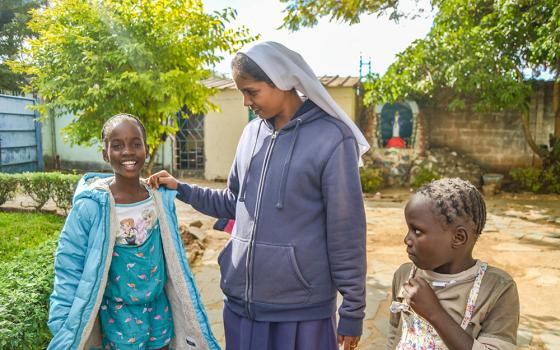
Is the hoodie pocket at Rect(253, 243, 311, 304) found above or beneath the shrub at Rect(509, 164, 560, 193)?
above

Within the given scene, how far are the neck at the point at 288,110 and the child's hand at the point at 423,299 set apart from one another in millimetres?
877

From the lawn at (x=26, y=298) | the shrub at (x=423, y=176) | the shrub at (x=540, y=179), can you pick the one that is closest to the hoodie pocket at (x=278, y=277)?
the lawn at (x=26, y=298)

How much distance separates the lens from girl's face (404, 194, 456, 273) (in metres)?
1.49

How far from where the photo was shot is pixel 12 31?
16.4 m

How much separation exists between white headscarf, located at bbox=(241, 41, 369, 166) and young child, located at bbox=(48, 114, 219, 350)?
30.5 inches

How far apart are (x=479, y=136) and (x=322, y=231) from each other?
11.7m

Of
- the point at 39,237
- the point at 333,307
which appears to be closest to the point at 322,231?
the point at 333,307

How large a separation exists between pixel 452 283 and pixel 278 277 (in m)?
0.66

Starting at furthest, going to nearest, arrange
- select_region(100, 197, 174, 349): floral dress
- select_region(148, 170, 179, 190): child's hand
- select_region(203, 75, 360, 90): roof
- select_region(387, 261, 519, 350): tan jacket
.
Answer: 1. select_region(203, 75, 360, 90): roof
2. select_region(148, 170, 179, 190): child's hand
3. select_region(100, 197, 174, 349): floral dress
4. select_region(387, 261, 519, 350): tan jacket

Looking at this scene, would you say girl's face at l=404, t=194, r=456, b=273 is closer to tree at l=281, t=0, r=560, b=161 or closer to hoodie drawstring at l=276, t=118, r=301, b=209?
hoodie drawstring at l=276, t=118, r=301, b=209

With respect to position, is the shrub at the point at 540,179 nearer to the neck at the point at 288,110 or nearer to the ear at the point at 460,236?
the neck at the point at 288,110

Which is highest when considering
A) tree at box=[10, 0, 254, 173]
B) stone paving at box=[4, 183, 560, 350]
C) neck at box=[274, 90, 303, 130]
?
tree at box=[10, 0, 254, 173]

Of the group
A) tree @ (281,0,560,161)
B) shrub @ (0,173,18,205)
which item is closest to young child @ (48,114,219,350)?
shrub @ (0,173,18,205)

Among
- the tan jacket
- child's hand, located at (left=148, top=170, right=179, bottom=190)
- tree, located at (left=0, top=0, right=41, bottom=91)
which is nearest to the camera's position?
the tan jacket
